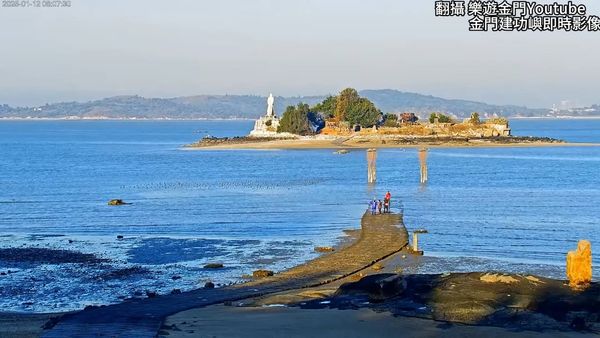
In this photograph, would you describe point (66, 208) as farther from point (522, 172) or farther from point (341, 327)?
point (522, 172)

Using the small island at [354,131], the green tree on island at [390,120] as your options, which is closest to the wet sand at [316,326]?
the small island at [354,131]

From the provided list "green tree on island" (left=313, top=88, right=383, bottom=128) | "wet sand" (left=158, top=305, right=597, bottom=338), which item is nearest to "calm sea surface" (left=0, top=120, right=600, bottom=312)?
"wet sand" (left=158, top=305, right=597, bottom=338)

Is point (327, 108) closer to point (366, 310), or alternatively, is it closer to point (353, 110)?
point (353, 110)

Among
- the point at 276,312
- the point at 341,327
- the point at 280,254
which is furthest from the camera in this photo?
the point at 280,254

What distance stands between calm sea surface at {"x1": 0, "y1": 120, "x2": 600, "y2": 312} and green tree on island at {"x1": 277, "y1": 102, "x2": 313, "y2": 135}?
71.0m

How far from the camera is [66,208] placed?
194 ft

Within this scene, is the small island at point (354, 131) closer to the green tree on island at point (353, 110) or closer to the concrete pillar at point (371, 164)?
the green tree on island at point (353, 110)

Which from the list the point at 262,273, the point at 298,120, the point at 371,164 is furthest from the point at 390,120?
the point at 262,273

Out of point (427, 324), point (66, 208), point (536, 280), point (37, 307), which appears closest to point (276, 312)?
point (427, 324)

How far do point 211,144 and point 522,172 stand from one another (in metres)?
86.4

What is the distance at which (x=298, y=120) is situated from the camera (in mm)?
178875

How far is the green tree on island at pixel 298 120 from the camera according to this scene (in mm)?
178875

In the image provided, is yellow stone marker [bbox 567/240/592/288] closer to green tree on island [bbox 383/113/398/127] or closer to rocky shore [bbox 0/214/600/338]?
rocky shore [bbox 0/214/600/338]

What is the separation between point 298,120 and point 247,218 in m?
128
